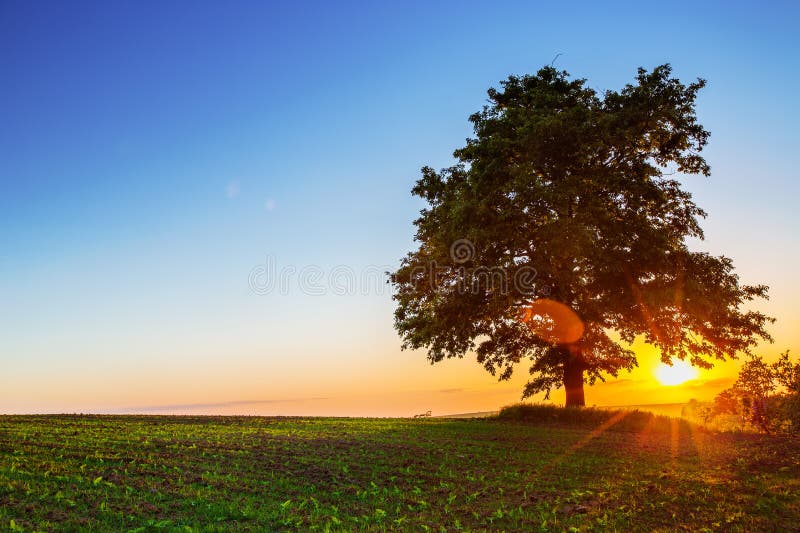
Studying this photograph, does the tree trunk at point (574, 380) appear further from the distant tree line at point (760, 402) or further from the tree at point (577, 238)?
the distant tree line at point (760, 402)

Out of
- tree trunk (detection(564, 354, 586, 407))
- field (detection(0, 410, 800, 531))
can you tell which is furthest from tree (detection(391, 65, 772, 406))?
field (detection(0, 410, 800, 531))

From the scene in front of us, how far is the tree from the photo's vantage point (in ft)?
86.5

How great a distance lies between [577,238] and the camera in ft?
80.8

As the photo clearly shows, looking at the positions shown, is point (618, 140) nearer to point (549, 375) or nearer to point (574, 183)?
point (574, 183)

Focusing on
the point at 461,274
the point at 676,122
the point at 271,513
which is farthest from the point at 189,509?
the point at 676,122

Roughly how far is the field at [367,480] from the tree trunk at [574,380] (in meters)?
8.68

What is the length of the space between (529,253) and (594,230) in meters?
3.49

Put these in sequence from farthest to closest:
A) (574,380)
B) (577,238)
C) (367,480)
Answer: (574,380) → (577,238) → (367,480)

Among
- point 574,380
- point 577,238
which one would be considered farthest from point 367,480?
point 574,380

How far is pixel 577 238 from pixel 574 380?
1025cm

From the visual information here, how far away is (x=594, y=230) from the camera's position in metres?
26.4

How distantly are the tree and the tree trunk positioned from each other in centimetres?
6

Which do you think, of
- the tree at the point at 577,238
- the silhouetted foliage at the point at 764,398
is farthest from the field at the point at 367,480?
the tree at the point at 577,238

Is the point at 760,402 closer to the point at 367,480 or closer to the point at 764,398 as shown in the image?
the point at 764,398
